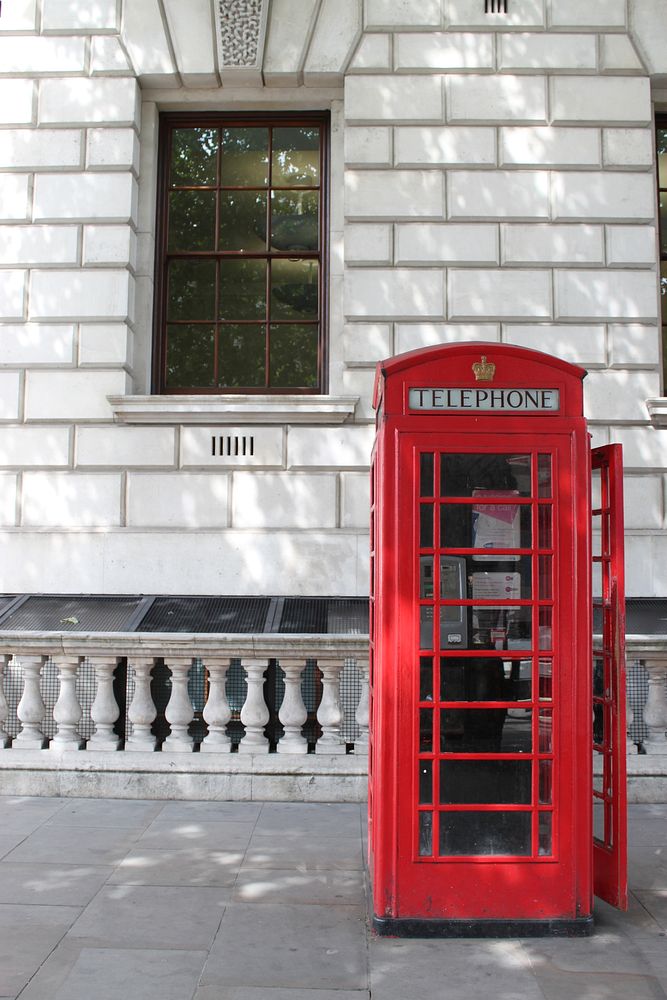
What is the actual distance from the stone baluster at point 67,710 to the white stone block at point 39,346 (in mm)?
3514

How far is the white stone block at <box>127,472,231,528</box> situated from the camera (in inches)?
327

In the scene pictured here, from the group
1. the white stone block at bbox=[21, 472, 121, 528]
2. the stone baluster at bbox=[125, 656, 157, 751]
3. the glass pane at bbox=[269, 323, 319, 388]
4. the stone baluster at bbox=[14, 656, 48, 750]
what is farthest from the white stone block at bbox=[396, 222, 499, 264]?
the stone baluster at bbox=[14, 656, 48, 750]

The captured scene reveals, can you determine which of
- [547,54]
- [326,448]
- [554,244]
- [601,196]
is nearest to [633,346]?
[554,244]

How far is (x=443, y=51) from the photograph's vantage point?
8586mm

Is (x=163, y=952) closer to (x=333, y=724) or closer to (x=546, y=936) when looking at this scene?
(x=546, y=936)

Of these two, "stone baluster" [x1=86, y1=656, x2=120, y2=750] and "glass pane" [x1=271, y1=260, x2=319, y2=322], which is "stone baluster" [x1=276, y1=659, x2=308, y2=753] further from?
"glass pane" [x1=271, y1=260, x2=319, y2=322]

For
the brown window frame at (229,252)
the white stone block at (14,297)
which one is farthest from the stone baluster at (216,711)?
the white stone block at (14,297)

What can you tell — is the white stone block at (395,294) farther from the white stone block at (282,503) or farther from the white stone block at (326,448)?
the white stone block at (282,503)

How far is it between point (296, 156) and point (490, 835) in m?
7.56

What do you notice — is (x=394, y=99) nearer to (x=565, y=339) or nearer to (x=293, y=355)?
(x=293, y=355)

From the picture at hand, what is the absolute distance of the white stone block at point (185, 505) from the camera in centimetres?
831

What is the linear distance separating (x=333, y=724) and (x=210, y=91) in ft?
22.0

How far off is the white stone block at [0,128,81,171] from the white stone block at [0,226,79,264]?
0.58 metres

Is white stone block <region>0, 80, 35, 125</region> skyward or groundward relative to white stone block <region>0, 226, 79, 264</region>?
skyward
